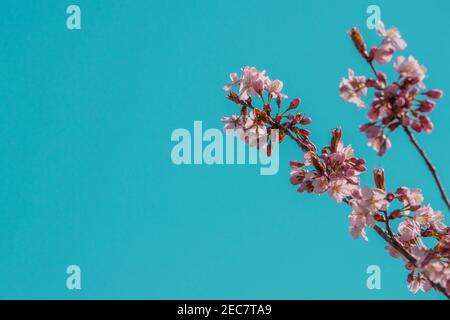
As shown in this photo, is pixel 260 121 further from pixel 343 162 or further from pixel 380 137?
pixel 380 137

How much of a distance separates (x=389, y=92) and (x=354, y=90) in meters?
0.12

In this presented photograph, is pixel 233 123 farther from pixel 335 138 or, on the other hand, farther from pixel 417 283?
pixel 417 283

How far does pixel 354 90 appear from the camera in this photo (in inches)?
62.2

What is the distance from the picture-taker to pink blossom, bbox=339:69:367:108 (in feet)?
5.16

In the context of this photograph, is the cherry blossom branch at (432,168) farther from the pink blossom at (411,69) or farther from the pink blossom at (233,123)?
the pink blossom at (233,123)

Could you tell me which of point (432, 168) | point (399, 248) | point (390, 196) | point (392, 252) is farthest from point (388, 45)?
point (392, 252)

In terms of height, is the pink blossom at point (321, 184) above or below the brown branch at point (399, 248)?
above

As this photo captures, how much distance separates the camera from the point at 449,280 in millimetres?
1592

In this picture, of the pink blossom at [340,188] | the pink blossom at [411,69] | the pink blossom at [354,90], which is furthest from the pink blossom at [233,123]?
the pink blossom at [411,69]

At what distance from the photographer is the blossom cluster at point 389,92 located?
1499 millimetres

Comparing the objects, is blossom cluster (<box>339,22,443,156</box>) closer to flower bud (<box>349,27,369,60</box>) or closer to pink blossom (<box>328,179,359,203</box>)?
flower bud (<box>349,27,369,60</box>)

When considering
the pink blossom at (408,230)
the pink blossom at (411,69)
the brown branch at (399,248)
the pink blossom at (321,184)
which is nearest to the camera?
the pink blossom at (411,69)
